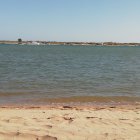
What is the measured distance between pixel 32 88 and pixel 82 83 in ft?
11.4

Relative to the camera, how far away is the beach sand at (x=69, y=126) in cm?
630

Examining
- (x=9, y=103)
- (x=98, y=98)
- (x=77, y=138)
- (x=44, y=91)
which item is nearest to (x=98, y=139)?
(x=77, y=138)

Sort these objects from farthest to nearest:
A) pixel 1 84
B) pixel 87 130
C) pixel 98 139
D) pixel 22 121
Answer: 1. pixel 1 84
2. pixel 22 121
3. pixel 87 130
4. pixel 98 139

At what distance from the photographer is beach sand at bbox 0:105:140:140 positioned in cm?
630

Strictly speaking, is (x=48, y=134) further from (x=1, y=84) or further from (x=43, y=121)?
(x=1, y=84)

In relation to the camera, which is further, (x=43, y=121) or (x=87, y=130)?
(x=43, y=121)

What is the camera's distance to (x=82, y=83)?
59.0 feet

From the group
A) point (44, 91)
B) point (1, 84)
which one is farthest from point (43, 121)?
point (1, 84)

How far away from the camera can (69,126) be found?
23.3ft

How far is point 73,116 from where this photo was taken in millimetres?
8281

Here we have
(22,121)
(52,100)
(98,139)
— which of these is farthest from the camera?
(52,100)

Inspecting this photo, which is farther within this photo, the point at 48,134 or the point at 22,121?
the point at 22,121

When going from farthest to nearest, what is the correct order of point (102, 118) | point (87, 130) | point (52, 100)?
point (52, 100) → point (102, 118) → point (87, 130)

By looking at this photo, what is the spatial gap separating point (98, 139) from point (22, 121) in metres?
1.98
